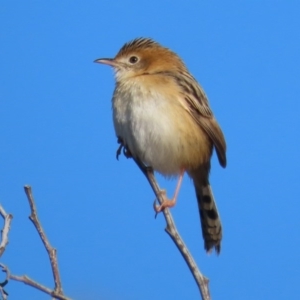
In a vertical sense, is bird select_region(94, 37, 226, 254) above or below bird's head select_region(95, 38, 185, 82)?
below

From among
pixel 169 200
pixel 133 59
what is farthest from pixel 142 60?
pixel 169 200

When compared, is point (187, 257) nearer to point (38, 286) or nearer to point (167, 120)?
point (38, 286)

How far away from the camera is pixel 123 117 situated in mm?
5633

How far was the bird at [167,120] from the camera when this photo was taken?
18.2 feet

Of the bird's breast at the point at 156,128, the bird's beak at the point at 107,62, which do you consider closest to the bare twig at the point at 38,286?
the bird's breast at the point at 156,128

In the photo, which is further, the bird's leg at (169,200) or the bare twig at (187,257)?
the bird's leg at (169,200)

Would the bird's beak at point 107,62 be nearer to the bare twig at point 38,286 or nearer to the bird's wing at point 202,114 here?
the bird's wing at point 202,114

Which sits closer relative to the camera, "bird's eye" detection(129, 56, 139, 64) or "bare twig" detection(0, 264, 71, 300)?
"bare twig" detection(0, 264, 71, 300)

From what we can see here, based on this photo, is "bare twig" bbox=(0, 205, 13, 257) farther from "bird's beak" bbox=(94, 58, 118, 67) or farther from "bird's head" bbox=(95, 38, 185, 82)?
"bird's beak" bbox=(94, 58, 118, 67)

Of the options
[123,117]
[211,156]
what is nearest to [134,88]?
[123,117]

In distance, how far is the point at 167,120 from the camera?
555 centimetres

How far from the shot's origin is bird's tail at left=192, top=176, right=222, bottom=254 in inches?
244

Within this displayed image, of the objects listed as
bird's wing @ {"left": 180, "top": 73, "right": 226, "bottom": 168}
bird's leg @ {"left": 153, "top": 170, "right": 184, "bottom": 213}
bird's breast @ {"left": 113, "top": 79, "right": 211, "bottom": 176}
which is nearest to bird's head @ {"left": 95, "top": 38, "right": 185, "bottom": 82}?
bird's wing @ {"left": 180, "top": 73, "right": 226, "bottom": 168}

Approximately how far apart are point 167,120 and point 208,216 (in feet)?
4.17
